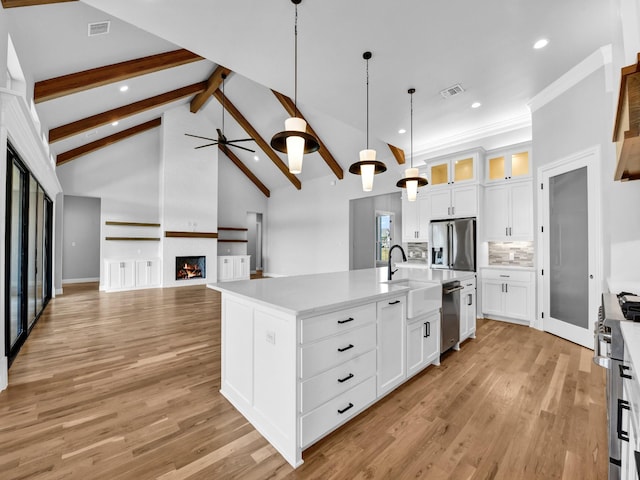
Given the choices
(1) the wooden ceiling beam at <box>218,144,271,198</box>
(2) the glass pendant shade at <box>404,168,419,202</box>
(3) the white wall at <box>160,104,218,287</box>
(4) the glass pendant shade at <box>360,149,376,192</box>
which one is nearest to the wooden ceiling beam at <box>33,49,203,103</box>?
(3) the white wall at <box>160,104,218,287</box>

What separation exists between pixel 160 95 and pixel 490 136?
6.70 m

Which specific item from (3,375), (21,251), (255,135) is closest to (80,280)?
(21,251)

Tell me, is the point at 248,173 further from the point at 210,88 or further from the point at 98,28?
the point at 98,28

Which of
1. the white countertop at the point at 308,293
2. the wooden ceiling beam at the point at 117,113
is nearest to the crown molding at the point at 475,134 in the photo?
the white countertop at the point at 308,293

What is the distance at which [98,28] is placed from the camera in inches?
127

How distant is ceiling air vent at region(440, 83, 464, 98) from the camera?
12.1 ft

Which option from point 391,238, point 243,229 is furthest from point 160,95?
point 391,238

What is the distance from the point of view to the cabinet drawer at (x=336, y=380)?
163 cm

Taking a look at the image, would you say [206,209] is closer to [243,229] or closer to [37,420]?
[243,229]

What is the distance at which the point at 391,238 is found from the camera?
30.3ft

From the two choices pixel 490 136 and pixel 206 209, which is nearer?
pixel 490 136

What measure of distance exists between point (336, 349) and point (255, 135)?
24.6ft

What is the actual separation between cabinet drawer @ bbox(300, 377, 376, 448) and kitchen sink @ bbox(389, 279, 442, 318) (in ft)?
2.22

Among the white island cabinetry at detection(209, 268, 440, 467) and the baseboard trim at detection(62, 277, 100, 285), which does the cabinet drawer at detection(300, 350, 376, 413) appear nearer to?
the white island cabinetry at detection(209, 268, 440, 467)
